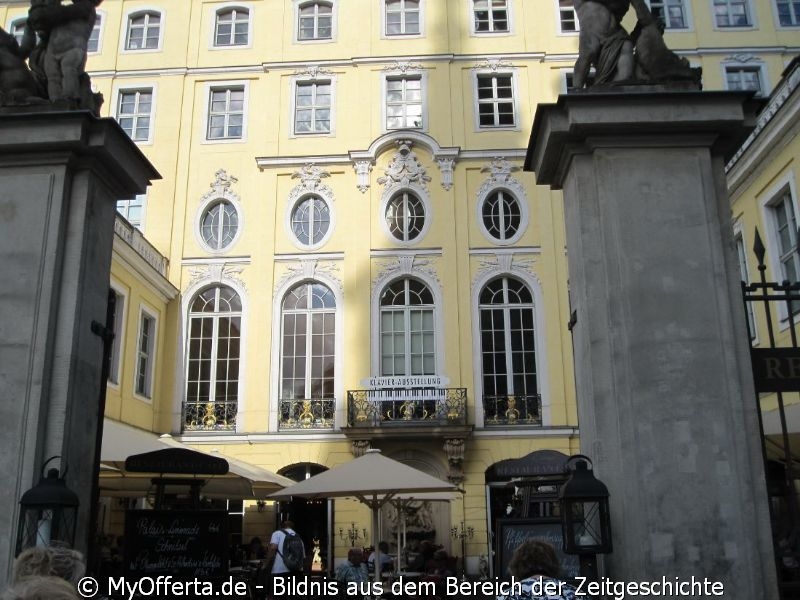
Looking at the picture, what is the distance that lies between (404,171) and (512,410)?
711 cm

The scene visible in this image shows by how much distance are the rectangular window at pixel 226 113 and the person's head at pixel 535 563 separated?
2112cm

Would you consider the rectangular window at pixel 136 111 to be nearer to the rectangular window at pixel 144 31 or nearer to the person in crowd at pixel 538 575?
the rectangular window at pixel 144 31

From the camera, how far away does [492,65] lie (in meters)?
24.1

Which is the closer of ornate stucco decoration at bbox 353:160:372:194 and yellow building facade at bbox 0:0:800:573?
yellow building facade at bbox 0:0:800:573

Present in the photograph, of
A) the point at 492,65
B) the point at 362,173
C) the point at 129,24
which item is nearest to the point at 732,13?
the point at 492,65

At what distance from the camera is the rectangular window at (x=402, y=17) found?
24.7 meters

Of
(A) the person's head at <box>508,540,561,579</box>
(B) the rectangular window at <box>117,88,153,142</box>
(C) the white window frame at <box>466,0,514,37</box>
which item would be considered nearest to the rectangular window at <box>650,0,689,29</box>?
(C) the white window frame at <box>466,0,514,37</box>

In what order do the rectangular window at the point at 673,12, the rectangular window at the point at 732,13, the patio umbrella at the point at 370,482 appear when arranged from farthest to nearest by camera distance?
the rectangular window at the point at 673,12, the rectangular window at the point at 732,13, the patio umbrella at the point at 370,482

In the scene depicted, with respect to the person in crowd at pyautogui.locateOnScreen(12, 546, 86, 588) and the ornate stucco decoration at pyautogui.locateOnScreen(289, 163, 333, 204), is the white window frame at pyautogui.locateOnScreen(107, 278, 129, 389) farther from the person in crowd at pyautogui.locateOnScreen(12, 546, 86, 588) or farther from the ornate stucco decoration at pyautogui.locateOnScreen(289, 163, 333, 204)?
the person in crowd at pyautogui.locateOnScreen(12, 546, 86, 588)

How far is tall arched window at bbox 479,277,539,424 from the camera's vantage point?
2130cm

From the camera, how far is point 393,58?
79.3 ft

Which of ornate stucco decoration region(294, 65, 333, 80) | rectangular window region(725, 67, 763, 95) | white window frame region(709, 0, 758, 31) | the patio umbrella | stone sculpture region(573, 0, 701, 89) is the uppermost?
white window frame region(709, 0, 758, 31)

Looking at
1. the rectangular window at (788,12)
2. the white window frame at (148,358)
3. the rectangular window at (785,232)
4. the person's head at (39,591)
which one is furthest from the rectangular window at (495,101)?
the person's head at (39,591)

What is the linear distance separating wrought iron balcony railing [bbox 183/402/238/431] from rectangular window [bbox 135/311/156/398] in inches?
42.7
